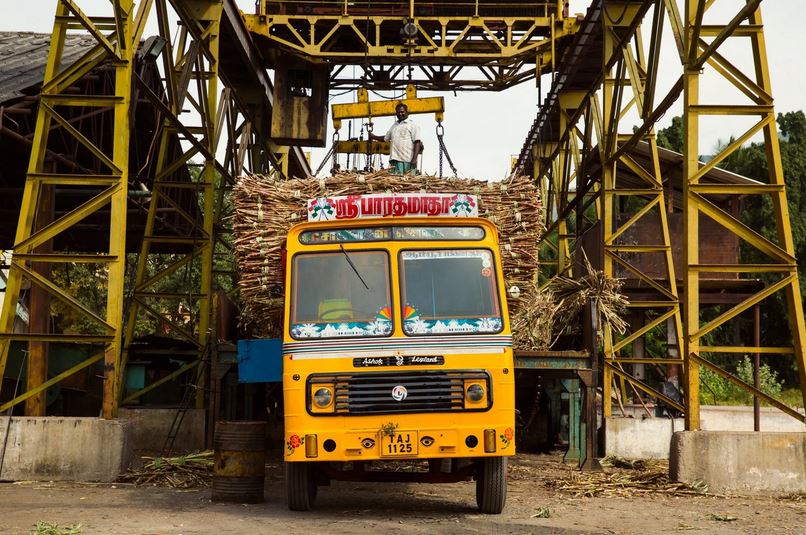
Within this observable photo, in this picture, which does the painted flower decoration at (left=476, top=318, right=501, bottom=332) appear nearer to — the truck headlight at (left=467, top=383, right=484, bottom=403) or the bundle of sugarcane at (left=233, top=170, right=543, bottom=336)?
the truck headlight at (left=467, top=383, right=484, bottom=403)

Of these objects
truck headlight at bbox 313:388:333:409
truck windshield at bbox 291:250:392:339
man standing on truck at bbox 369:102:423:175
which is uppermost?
man standing on truck at bbox 369:102:423:175

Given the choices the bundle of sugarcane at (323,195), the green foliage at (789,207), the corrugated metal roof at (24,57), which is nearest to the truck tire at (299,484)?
the bundle of sugarcane at (323,195)

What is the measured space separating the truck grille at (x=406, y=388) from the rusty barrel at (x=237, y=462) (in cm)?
196

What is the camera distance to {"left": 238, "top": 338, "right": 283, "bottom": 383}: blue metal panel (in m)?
12.2

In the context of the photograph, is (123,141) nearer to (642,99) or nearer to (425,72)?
(642,99)

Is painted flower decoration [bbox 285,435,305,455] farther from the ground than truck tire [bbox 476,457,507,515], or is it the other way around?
painted flower decoration [bbox 285,435,305,455]

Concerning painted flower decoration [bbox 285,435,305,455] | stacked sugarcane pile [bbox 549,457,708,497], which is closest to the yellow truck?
painted flower decoration [bbox 285,435,305,455]

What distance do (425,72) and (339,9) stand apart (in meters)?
2.52

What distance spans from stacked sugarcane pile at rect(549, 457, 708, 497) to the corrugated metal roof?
9923mm

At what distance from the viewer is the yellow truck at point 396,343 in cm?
991

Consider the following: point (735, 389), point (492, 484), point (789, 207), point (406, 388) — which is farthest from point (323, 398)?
point (789, 207)

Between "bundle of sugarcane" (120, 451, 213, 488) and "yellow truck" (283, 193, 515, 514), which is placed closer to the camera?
"yellow truck" (283, 193, 515, 514)

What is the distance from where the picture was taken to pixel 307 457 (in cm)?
986

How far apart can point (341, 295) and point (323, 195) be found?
7.95 ft
